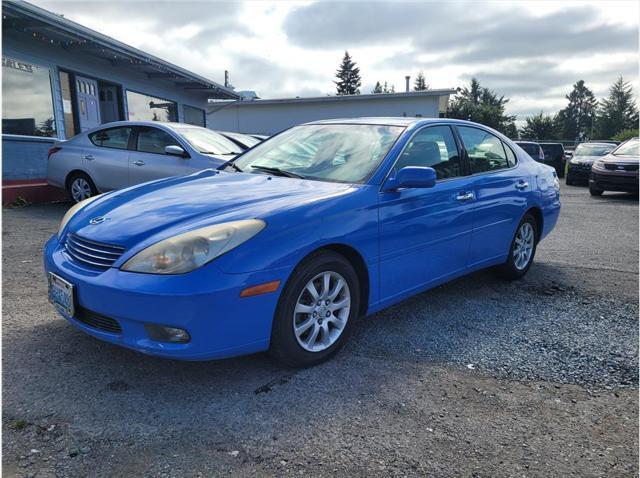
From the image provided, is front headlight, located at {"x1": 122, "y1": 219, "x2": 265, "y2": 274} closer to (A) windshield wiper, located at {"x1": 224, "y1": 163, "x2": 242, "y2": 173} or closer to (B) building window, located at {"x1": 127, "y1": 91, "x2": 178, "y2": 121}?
(A) windshield wiper, located at {"x1": 224, "y1": 163, "x2": 242, "y2": 173}

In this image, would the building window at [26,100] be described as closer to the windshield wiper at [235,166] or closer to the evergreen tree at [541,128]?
the windshield wiper at [235,166]

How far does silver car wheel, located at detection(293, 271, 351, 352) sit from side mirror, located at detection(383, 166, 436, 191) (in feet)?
2.50

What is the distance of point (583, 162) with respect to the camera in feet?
58.0

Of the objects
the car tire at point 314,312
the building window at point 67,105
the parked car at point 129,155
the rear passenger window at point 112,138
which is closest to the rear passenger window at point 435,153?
the car tire at point 314,312

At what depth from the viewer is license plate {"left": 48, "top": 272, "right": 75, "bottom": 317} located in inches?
109

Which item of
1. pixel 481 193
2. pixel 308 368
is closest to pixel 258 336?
pixel 308 368

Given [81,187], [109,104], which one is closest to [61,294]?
[81,187]

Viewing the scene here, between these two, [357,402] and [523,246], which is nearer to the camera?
[357,402]

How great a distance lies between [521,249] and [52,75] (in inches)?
398

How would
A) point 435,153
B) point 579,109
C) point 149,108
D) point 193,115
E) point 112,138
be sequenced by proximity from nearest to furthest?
point 435,153, point 112,138, point 149,108, point 193,115, point 579,109

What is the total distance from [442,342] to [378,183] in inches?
47.3

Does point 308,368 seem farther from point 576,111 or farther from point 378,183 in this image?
point 576,111

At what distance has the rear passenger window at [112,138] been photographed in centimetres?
793

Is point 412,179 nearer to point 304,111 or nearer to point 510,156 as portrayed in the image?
point 510,156
